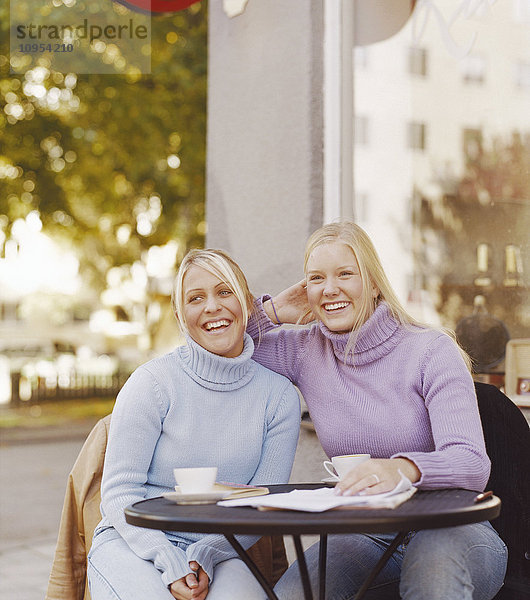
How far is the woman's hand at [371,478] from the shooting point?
7.49 ft

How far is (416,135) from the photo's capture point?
4.62 m

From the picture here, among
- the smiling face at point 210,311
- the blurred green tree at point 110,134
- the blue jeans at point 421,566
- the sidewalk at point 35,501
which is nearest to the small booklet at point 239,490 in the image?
the blue jeans at point 421,566

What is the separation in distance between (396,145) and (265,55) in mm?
843

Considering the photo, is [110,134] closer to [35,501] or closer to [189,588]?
[35,501]

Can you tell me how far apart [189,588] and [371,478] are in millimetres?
639

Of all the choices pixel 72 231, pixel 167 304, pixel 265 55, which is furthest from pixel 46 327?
pixel 265 55

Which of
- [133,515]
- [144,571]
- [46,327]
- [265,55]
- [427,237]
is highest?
[265,55]

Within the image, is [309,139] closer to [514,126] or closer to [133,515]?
[514,126]

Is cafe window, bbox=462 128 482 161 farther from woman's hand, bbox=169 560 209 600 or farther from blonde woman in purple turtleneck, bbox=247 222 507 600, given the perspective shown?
woman's hand, bbox=169 560 209 600

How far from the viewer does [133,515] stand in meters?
2.23

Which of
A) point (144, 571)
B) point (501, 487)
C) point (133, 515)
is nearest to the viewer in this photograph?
point (133, 515)

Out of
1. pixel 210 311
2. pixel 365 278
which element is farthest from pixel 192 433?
pixel 365 278

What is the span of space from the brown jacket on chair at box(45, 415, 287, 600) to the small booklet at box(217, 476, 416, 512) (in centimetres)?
79

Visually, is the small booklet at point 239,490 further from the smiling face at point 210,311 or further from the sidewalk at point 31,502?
the sidewalk at point 31,502
